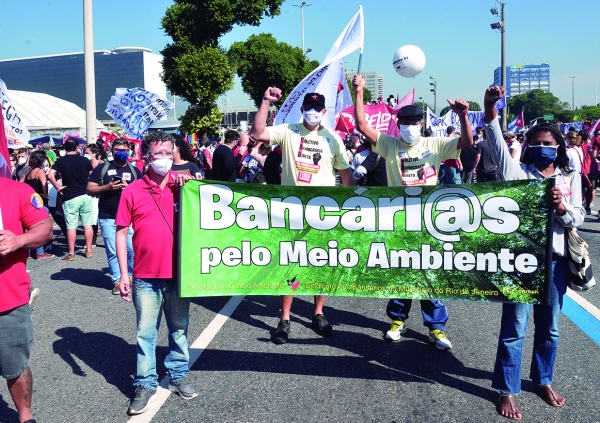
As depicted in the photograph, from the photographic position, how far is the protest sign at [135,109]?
506 inches

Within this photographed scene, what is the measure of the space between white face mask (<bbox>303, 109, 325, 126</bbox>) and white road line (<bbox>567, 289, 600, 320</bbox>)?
3420 mm

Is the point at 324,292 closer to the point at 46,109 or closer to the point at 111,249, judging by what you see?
the point at 111,249

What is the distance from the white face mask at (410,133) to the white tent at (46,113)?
82145 mm

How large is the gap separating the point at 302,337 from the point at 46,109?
9891 cm

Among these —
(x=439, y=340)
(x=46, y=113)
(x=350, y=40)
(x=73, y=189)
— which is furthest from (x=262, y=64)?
(x=46, y=113)

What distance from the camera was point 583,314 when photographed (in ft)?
18.9

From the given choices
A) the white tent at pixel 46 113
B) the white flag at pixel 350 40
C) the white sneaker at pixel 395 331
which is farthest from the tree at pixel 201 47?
the white tent at pixel 46 113

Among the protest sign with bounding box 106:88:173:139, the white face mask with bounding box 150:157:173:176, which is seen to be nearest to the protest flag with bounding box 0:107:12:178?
the white face mask with bounding box 150:157:173:176

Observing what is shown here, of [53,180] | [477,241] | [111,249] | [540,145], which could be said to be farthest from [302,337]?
[53,180]

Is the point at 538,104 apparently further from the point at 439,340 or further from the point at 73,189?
the point at 439,340

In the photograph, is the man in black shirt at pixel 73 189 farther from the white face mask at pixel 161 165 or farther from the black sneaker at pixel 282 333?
the white face mask at pixel 161 165

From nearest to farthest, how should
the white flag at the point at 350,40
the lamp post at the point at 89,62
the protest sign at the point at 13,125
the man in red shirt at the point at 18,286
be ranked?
1. the man in red shirt at the point at 18,286
2. the white flag at the point at 350,40
3. the protest sign at the point at 13,125
4. the lamp post at the point at 89,62

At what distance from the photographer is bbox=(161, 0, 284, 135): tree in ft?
101

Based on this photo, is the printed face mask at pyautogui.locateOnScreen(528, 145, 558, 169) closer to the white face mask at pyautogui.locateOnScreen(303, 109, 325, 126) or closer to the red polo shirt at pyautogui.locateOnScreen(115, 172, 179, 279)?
the white face mask at pyautogui.locateOnScreen(303, 109, 325, 126)
